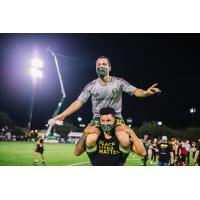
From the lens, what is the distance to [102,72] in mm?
4680

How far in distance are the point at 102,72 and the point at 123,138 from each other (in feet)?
3.47

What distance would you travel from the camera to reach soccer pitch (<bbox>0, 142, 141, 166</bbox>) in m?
4.72

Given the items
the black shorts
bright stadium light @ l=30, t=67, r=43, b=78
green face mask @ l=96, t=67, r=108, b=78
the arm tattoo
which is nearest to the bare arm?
the arm tattoo

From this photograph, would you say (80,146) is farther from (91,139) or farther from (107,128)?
(107,128)

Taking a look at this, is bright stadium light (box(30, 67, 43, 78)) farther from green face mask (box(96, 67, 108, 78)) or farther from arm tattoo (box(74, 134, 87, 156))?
arm tattoo (box(74, 134, 87, 156))

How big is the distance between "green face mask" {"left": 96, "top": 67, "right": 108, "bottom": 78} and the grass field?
122cm

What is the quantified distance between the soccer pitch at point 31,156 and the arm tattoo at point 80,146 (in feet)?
0.22

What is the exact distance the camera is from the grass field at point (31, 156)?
472 cm

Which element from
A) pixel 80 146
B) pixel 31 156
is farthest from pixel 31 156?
pixel 80 146

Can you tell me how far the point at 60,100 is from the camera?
498 cm
